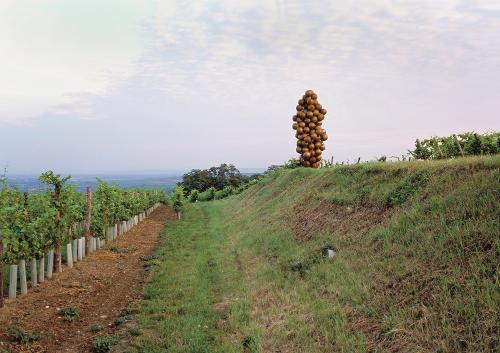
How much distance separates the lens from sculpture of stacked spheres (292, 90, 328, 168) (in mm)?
26844

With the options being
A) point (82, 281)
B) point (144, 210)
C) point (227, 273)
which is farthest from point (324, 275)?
point (144, 210)

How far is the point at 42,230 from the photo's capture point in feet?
42.6

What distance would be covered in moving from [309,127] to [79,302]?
19847 mm

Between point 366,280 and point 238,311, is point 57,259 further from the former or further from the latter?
point 366,280

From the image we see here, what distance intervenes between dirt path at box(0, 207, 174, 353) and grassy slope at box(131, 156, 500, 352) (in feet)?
2.93

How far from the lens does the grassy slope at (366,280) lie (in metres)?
6.11

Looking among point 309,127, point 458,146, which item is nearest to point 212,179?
point 309,127

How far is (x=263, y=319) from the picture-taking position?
8422 mm

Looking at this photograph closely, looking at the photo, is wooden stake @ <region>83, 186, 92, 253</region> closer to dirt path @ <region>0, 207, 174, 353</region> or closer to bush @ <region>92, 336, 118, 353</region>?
dirt path @ <region>0, 207, 174, 353</region>

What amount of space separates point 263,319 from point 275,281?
211 centimetres

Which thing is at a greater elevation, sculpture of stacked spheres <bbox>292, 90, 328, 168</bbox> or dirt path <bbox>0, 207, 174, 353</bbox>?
sculpture of stacked spheres <bbox>292, 90, 328, 168</bbox>

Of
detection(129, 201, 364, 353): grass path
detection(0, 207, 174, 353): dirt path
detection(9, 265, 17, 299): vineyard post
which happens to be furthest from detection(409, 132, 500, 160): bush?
detection(9, 265, 17, 299): vineyard post

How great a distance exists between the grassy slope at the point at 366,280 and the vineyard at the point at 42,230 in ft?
11.6

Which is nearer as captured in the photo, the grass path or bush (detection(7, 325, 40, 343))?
the grass path
